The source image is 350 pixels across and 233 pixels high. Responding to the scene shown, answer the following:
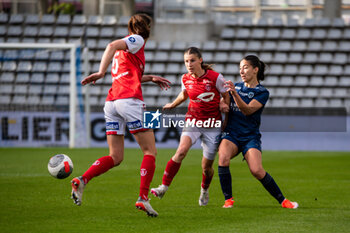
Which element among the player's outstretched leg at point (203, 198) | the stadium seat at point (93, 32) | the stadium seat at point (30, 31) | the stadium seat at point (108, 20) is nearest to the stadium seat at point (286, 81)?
the stadium seat at point (108, 20)

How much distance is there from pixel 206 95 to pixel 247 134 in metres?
0.62

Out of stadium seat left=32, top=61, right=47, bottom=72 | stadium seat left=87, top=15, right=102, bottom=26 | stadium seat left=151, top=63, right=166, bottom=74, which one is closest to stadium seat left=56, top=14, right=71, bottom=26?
stadium seat left=87, top=15, right=102, bottom=26

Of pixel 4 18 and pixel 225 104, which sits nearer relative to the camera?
pixel 225 104

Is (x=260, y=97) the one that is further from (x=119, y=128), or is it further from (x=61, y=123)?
(x=61, y=123)

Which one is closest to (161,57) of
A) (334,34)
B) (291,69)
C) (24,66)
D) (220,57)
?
(220,57)

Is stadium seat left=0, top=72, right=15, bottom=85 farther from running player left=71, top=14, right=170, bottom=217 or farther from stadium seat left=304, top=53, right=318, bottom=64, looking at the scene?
running player left=71, top=14, right=170, bottom=217

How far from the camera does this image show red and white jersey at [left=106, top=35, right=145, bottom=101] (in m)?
5.16

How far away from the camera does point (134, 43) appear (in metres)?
5.09

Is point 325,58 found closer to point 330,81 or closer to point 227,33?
point 330,81

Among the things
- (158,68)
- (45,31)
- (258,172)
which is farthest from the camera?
(45,31)

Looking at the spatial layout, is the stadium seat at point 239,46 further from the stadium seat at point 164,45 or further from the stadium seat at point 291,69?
the stadium seat at point 164,45

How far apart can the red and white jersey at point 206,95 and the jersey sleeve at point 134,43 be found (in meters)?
1.12

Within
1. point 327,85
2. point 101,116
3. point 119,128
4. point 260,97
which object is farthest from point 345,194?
point 327,85

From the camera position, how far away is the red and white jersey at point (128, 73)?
5.16m
